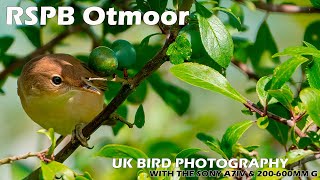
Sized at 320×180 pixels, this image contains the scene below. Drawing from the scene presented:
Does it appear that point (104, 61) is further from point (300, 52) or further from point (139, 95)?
point (139, 95)

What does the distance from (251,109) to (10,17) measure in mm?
707

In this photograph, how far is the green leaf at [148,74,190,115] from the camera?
6.27ft

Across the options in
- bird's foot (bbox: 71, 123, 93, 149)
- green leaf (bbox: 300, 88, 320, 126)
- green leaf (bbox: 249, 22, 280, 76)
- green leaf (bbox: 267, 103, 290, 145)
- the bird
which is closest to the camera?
green leaf (bbox: 300, 88, 320, 126)

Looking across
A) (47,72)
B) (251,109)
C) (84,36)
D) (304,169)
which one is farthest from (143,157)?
(84,36)

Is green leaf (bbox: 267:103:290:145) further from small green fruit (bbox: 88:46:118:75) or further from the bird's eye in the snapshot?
the bird's eye

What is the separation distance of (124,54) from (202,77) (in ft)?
0.59

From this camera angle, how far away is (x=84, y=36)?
219 centimetres

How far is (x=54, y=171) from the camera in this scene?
4.01 feet

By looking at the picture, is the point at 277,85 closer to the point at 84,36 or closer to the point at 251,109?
the point at 251,109

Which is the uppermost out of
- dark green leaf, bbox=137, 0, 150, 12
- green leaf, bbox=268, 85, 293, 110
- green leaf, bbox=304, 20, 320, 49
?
dark green leaf, bbox=137, 0, 150, 12

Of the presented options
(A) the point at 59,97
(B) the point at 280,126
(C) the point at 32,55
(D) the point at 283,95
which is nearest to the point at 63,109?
(A) the point at 59,97

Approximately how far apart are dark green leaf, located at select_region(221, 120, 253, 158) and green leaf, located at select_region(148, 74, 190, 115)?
626 mm

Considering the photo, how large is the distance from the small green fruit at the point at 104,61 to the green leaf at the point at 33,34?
59cm

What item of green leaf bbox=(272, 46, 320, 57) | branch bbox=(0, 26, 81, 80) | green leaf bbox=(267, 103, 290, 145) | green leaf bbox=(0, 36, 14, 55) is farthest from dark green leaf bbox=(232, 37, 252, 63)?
green leaf bbox=(272, 46, 320, 57)
